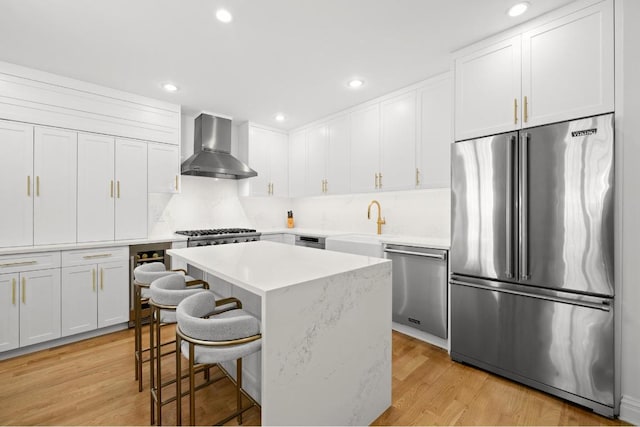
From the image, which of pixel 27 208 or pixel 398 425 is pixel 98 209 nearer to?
pixel 27 208

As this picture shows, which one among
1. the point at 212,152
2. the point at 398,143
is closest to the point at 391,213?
the point at 398,143

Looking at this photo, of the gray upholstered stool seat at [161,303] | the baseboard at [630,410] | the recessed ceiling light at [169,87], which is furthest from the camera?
the recessed ceiling light at [169,87]

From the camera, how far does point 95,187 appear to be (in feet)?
10.1

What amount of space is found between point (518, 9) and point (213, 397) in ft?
10.9

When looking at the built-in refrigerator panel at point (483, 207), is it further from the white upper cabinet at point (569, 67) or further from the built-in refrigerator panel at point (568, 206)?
the white upper cabinet at point (569, 67)

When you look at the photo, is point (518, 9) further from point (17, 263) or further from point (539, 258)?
point (17, 263)

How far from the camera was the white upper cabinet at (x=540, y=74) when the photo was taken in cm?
182

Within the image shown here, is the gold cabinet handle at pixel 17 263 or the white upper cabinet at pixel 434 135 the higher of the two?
the white upper cabinet at pixel 434 135

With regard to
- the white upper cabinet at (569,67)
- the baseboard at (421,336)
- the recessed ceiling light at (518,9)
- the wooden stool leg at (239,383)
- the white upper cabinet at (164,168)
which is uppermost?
the recessed ceiling light at (518,9)

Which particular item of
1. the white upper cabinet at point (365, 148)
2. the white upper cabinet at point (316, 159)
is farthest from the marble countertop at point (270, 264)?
the white upper cabinet at point (316, 159)

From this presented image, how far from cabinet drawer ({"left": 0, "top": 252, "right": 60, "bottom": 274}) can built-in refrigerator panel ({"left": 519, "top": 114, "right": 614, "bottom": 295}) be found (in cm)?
397

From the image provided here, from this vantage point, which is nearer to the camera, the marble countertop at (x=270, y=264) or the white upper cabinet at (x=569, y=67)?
the marble countertop at (x=270, y=264)

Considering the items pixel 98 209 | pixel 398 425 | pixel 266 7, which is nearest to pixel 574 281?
pixel 398 425

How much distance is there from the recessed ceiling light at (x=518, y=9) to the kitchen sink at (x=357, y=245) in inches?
83.1
